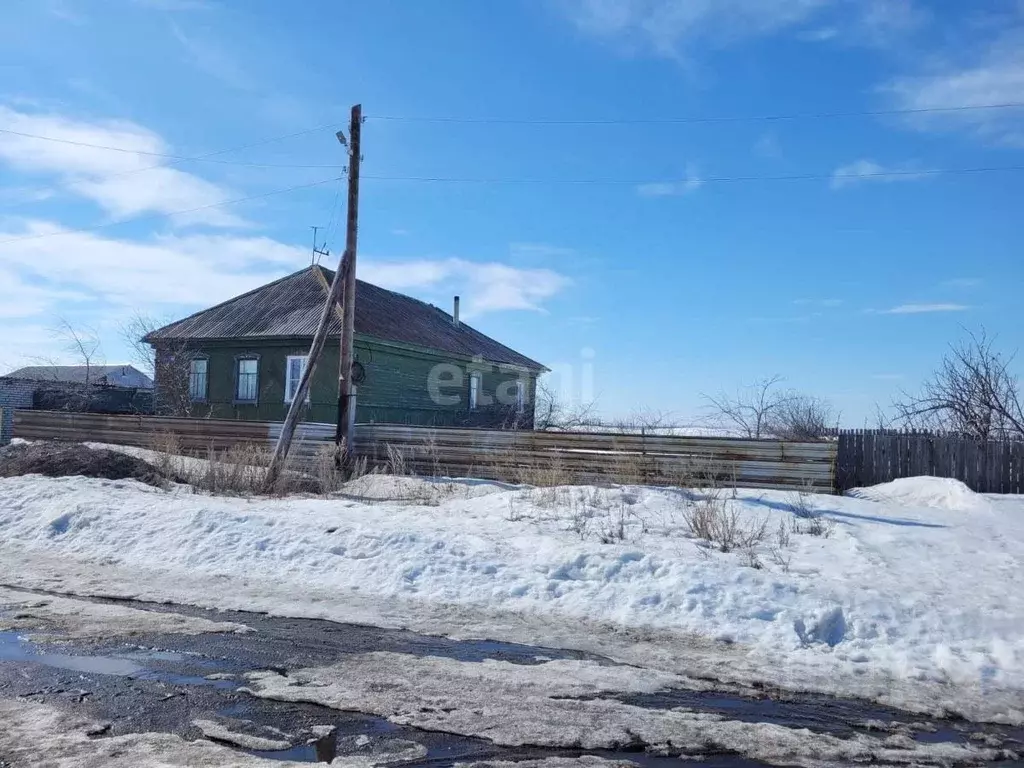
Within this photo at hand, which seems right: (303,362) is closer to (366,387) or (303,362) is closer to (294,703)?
(366,387)

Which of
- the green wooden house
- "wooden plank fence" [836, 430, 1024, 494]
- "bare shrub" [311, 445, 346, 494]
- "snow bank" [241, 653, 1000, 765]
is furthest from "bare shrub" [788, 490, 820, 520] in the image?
the green wooden house

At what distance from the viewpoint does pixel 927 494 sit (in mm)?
13453

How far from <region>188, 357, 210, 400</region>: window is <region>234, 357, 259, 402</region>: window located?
1422 millimetres

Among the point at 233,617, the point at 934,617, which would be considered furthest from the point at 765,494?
the point at 233,617

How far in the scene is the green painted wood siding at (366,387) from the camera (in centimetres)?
2444

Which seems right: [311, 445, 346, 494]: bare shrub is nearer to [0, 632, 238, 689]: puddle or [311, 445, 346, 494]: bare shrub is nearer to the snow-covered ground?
the snow-covered ground

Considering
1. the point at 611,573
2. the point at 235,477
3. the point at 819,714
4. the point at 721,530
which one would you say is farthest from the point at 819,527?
the point at 235,477

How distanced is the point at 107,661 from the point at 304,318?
2102cm

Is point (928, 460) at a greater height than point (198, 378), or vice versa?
point (198, 378)

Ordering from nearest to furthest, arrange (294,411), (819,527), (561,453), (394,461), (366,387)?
(819,527)
(294,411)
(561,453)
(394,461)
(366,387)

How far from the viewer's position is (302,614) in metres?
6.76

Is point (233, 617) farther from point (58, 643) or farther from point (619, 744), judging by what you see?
point (619, 744)

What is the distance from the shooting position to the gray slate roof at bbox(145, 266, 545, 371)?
1003 inches

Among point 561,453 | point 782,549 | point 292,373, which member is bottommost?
point 782,549
